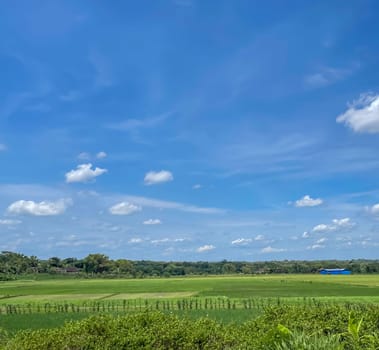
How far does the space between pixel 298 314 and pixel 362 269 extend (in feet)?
454

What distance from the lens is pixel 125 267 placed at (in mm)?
148375

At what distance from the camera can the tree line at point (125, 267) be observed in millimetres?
135875

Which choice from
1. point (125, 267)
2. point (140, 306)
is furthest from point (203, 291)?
point (125, 267)

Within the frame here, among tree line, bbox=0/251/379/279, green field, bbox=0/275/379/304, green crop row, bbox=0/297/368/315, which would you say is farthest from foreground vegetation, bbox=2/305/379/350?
tree line, bbox=0/251/379/279

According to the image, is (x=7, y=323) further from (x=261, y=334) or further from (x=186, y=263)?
(x=186, y=263)

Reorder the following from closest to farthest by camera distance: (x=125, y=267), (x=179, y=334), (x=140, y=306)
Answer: (x=179, y=334), (x=140, y=306), (x=125, y=267)

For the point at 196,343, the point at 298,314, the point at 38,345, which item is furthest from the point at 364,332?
the point at 38,345

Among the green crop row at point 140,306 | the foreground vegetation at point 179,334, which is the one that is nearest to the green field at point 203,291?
the green crop row at point 140,306

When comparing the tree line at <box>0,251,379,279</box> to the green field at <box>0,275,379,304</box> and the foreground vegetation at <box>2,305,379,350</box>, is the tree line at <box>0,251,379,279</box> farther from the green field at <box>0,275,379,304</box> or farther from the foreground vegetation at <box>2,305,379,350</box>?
the foreground vegetation at <box>2,305,379,350</box>

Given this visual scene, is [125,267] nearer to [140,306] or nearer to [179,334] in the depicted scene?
[140,306]

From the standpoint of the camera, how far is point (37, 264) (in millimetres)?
142625

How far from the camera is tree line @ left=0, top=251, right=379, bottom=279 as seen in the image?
135875 millimetres

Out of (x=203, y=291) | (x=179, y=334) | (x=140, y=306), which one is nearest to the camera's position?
(x=179, y=334)

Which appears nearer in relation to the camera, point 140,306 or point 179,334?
point 179,334
